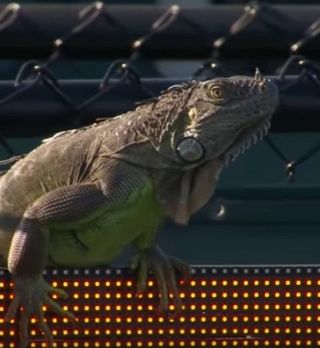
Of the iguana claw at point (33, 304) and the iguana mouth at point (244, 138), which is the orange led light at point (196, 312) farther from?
the iguana mouth at point (244, 138)

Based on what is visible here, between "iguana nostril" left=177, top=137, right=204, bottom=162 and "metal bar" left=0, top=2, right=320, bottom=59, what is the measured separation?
1140 mm

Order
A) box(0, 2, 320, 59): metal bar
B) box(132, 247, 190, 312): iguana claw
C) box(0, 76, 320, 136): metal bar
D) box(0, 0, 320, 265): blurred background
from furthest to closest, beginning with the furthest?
box(0, 2, 320, 59): metal bar
box(0, 76, 320, 136): metal bar
box(0, 0, 320, 265): blurred background
box(132, 247, 190, 312): iguana claw

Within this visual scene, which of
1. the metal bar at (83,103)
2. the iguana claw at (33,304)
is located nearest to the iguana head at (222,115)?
the iguana claw at (33,304)

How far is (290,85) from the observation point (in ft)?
18.1

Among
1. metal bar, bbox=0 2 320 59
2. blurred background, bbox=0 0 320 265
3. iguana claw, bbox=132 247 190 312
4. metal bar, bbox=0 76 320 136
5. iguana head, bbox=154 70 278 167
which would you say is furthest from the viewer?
metal bar, bbox=0 2 320 59

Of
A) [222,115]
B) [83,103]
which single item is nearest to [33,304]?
[222,115]

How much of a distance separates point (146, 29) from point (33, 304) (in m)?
1.38

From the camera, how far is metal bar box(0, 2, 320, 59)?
5.72m

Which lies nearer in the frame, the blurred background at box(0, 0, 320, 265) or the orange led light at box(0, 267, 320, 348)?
the orange led light at box(0, 267, 320, 348)

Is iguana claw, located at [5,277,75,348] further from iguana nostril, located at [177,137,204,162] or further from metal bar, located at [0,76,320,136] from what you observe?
metal bar, located at [0,76,320,136]

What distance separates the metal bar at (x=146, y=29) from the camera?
18.8 ft

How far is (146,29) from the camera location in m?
5.75

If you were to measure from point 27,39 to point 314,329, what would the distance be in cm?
150

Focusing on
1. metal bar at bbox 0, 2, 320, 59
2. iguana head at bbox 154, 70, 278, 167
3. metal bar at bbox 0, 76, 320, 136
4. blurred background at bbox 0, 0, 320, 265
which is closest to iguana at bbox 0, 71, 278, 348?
iguana head at bbox 154, 70, 278, 167
